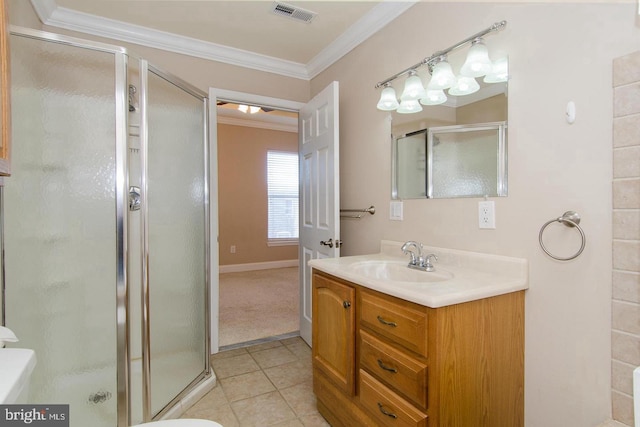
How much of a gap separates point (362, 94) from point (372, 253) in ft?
3.86

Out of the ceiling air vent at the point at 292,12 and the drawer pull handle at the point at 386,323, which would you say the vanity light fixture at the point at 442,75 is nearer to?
the ceiling air vent at the point at 292,12

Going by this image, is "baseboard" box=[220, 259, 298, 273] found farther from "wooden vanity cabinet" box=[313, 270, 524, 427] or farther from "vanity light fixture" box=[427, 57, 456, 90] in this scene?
"vanity light fixture" box=[427, 57, 456, 90]

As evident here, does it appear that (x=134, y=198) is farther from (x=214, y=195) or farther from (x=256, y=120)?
(x=256, y=120)

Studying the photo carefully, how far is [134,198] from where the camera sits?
70.0 inches

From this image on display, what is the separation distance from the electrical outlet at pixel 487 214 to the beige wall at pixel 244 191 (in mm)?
4666

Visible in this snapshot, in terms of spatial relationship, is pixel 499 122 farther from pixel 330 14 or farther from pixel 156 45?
pixel 156 45

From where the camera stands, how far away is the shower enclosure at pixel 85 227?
1561mm

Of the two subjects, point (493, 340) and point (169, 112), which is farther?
point (169, 112)

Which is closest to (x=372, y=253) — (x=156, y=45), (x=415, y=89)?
(x=415, y=89)

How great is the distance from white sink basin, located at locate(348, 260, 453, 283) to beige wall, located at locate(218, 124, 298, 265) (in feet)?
13.9

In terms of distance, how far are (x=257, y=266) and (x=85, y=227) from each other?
427 cm

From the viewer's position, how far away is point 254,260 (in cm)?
587

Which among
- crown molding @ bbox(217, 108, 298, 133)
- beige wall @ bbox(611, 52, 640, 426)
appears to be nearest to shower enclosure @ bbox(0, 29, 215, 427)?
beige wall @ bbox(611, 52, 640, 426)

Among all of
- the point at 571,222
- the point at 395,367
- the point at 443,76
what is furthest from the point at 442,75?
the point at 395,367
